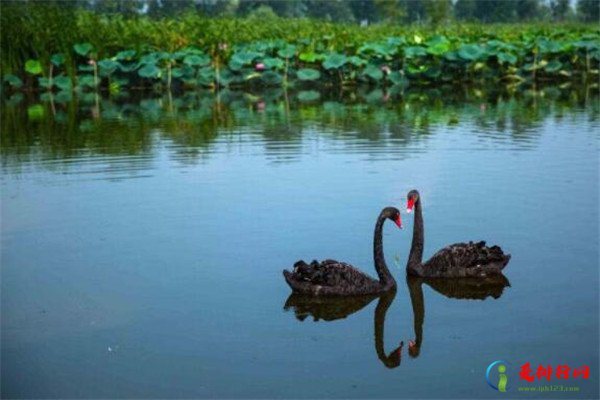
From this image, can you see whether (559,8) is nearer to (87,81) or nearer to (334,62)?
(334,62)

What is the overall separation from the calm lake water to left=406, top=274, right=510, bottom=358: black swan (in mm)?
21

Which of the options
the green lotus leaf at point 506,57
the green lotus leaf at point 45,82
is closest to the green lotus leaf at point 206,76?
the green lotus leaf at point 45,82

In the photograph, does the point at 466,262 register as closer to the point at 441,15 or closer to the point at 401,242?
the point at 401,242

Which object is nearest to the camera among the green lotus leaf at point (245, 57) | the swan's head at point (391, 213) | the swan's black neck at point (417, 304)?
the swan's black neck at point (417, 304)

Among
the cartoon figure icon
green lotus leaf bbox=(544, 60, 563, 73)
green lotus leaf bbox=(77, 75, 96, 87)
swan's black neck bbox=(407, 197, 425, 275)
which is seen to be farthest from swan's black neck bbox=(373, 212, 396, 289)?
green lotus leaf bbox=(544, 60, 563, 73)

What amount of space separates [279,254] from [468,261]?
130cm

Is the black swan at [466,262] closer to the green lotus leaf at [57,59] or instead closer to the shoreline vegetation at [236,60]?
the shoreline vegetation at [236,60]

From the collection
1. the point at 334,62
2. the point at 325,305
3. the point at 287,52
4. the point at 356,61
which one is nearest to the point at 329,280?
the point at 325,305

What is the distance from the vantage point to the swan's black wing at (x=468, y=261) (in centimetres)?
630

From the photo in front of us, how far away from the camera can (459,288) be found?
6.24 metres

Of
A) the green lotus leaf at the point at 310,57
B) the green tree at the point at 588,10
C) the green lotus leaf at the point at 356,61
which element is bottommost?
the green lotus leaf at the point at 356,61

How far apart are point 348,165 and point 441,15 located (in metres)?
29.1

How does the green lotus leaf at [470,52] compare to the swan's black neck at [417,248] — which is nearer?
the swan's black neck at [417,248]

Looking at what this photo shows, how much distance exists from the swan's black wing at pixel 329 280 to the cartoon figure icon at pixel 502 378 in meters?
1.34
